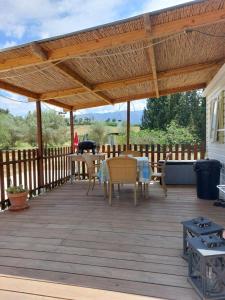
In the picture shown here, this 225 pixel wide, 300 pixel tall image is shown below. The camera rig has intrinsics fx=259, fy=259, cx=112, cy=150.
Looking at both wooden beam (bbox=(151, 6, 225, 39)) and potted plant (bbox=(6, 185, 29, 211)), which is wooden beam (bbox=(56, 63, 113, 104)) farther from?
potted plant (bbox=(6, 185, 29, 211))

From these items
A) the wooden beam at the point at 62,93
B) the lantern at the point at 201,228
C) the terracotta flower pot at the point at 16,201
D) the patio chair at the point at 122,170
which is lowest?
the terracotta flower pot at the point at 16,201

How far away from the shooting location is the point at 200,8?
9.48 ft

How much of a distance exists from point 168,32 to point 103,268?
8.94ft

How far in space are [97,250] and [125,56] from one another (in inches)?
114

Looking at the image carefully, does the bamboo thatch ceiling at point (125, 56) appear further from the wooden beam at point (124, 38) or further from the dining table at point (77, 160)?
the dining table at point (77, 160)

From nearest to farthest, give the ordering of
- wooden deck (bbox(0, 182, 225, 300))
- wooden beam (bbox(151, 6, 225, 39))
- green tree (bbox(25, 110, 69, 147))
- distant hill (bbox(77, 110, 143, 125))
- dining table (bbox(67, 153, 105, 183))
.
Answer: wooden deck (bbox(0, 182, 225, 300)), wooden beam (bbox(151, 6, 225, 39)), dining table (bbox(67, 153, 105, 183)), green tree (bbox(25, 110, 69, 147)), distant hill (bbox(77, 110, 143, 125))

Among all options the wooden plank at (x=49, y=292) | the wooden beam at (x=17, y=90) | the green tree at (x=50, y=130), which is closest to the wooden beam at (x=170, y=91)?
the wooden beam at (x=17, y=90)

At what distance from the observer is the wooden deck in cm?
209

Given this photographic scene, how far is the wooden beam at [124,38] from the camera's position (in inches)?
119

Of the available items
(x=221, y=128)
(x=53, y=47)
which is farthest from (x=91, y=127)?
(x=53, y=47)

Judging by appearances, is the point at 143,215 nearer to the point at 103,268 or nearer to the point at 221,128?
the point at 103,268

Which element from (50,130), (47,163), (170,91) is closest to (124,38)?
(47,163)

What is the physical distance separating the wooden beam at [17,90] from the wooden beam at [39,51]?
1.64 metres

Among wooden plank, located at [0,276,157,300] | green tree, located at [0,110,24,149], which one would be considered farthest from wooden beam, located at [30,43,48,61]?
green tree, located at [0,110,24,149]
